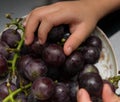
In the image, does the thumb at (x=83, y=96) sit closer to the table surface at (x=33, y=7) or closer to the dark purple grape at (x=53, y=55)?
the dark purple grape at (x=53, y=55)

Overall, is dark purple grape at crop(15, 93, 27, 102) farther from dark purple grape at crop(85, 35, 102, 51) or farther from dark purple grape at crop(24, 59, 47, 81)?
dark purple grape at crop(85, 35, 102, 51)

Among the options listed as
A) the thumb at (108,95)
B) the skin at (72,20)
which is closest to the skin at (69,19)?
the skin at (72,20)

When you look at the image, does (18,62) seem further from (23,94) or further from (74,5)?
(74,5)

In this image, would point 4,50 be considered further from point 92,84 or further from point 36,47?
point 92,84

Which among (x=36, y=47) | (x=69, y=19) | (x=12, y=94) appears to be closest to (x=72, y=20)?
(x=69, y=19)

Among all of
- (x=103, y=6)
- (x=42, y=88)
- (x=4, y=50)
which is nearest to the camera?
(x=42, y=88)

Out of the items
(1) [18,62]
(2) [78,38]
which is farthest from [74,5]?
(1) [18,62]

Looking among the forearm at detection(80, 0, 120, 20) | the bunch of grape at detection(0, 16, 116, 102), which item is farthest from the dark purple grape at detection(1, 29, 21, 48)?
the forearm at detection(80, 0, 120, 20)
